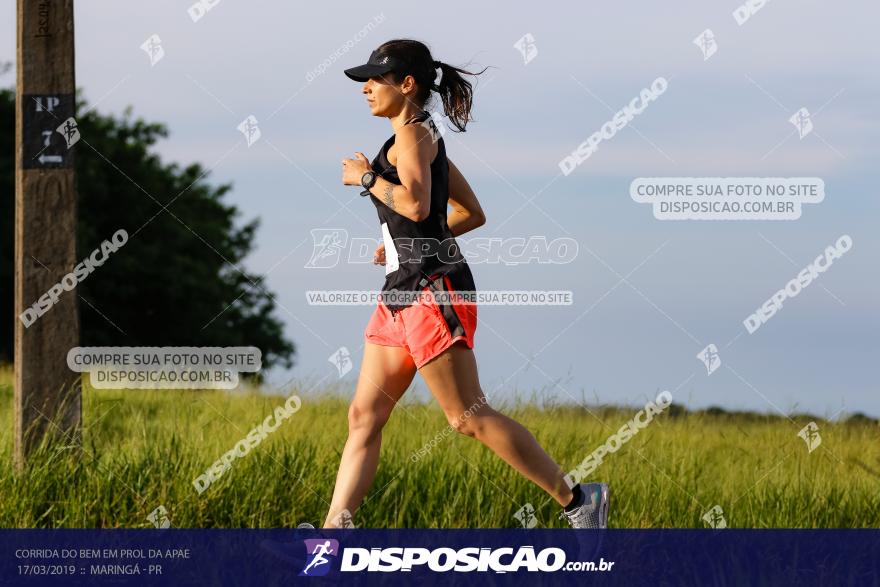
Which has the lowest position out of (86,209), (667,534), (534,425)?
(667,534)

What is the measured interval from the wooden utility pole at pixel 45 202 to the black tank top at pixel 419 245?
200 cm

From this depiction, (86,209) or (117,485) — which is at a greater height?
(86,209)

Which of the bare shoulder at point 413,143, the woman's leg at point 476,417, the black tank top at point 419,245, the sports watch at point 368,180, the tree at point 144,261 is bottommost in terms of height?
the woman's leg at point 476,417

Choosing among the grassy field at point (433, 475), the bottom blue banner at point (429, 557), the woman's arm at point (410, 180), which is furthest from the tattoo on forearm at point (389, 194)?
the grassy field at point (433, 475)

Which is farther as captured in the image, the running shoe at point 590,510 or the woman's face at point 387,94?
the running shoe at point 590,510

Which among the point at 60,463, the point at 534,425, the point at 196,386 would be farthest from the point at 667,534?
the point at 60,463

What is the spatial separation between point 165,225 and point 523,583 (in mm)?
22565

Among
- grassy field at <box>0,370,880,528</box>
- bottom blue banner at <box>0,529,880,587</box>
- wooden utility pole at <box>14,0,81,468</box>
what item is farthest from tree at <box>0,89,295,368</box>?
bottom blue banner at <box>0,529,880,587</box>

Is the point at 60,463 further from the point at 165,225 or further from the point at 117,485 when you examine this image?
the point at 165,225

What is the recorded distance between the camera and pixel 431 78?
5.20 metres

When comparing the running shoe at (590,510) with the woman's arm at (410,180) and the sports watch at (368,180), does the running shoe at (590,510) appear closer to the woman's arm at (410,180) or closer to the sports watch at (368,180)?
the woman's arm at (410,180)

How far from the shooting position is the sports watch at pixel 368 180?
16.3ft

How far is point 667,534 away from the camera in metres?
5.79

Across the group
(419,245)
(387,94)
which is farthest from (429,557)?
(387,94)
